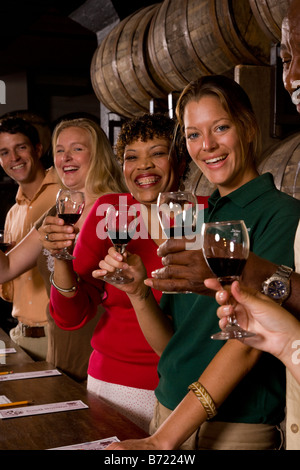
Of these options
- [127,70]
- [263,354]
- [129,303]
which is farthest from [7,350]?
[127,70]

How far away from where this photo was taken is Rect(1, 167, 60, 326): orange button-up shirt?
3.22 m

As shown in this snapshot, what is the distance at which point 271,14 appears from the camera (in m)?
2.27

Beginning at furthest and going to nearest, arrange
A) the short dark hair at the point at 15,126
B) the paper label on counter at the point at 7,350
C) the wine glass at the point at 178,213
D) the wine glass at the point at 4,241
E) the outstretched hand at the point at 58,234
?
the short dark hair at the point at 15,126 → the wine glass at the point at 4,241 → the paper label on counter at the point at 7,350 → the outstretched hand at the point at 58,234 → the wine glass at the point at 178,213

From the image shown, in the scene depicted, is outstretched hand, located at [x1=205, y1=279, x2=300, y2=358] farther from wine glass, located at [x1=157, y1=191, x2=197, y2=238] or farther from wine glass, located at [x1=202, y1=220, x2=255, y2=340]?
wine glass, located at [x1=157, y1=191, x2=197, y2=238]

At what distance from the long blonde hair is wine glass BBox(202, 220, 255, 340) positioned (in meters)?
1.62

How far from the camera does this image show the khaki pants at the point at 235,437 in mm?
1377

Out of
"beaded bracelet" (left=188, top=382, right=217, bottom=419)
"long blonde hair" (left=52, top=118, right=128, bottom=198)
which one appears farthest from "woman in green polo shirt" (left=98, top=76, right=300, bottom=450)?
"long blonde hair" (left=52, top=118, right=128, bottom=198)

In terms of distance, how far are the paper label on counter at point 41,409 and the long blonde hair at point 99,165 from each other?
1.15 metres

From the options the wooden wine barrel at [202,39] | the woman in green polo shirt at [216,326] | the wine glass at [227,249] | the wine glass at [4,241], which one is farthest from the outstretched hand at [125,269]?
the wooden wine barrel at [202,39]

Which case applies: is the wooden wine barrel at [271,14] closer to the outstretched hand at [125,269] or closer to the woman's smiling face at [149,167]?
the woman's smiling face at [149,167]

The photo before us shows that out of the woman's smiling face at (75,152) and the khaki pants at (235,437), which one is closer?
the khaki pants at (235,437)

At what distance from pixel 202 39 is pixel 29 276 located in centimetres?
168

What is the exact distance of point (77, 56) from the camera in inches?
324

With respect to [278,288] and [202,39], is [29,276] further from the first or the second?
[278,288]
